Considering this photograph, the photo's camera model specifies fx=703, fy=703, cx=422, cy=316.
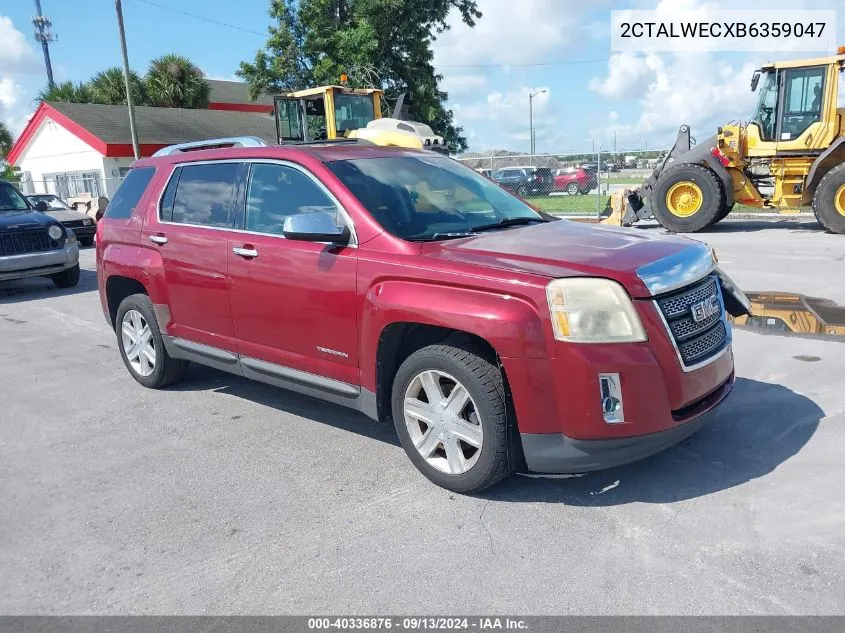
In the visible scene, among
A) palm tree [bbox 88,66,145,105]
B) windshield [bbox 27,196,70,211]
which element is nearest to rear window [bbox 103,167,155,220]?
windshield [bbox 27,196,70,211]

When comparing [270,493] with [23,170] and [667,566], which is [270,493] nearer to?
[667,566]

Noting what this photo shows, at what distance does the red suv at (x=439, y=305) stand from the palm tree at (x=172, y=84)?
36707mm

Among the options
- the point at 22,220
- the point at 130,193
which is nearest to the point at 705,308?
the point at 130,193

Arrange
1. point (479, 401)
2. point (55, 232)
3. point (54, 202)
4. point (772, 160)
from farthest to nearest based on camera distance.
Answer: point (54, 202), point (772, 160), point (55, 232), point (479, 401)

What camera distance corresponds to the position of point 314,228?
3928mm

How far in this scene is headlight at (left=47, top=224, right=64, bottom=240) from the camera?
11.2 meters

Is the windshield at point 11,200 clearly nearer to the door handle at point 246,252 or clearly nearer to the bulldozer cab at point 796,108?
the door handle at point 246,252

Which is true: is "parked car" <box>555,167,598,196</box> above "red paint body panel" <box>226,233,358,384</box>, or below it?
above

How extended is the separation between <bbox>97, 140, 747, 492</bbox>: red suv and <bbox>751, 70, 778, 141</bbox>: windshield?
38.0 feet

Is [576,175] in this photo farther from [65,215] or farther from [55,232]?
[55,232]

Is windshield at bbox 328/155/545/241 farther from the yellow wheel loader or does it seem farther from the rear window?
the yellow wheel loader

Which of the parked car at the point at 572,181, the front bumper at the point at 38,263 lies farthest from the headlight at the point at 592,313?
the parked car at the point at 572,181

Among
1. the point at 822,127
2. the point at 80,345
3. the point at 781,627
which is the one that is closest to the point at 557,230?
the point at 781,627

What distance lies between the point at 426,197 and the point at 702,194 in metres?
11.9
